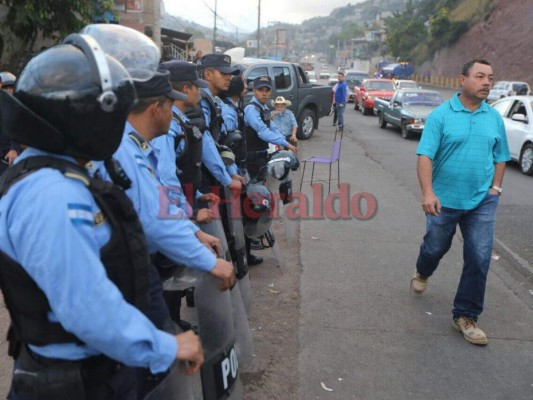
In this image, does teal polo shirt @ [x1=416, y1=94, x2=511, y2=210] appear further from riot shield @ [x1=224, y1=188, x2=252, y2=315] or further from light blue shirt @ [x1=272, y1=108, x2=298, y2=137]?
light blue shirt @ [x1=272, y1=108, x2=298, y2=137]

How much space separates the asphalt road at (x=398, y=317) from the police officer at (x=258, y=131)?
1122 mm

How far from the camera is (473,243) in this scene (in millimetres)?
3646

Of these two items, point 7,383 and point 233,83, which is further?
point 233,83

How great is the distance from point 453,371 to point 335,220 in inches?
146

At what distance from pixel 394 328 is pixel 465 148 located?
145cm

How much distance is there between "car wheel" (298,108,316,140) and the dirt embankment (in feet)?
94.8

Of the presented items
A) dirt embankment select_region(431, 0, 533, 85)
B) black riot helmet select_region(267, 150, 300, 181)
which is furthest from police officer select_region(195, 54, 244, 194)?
dirt embankment select_region(431, 0, 533, 85)

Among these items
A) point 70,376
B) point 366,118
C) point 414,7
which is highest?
point 414,7

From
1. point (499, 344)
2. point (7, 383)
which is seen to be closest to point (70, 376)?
point (7, 383)

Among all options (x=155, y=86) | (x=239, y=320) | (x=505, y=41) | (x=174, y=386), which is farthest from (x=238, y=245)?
(x=505, y=41)

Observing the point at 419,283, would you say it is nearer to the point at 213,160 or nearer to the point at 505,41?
the point at 213,160

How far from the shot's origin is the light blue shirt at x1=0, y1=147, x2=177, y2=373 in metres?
1.27

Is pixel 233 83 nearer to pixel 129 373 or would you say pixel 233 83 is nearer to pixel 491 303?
pixel 491 303

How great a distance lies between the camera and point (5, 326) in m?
3.81
